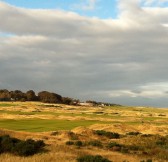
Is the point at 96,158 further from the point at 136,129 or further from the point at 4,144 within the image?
the point at 136,129

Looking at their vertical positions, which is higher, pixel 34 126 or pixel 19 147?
pixel 19 147

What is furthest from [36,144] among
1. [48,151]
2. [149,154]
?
[149,154]

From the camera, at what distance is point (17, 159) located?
2044 cm

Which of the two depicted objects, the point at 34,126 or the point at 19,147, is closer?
the point at 19,147

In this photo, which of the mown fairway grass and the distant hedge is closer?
the distant hedge

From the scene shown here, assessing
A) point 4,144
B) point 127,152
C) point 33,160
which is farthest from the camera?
point 127,152

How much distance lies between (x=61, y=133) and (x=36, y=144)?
59.8ft

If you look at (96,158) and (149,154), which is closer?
(96,158)

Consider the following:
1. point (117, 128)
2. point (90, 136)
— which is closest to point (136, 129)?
point (117, 128)

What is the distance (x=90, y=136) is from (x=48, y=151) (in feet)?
66.7

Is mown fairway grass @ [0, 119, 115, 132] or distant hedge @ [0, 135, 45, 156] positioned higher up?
distant hedge @ [0, 135, 45, 156]

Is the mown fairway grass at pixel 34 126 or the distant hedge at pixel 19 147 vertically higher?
the distant hedge at pixel 19 147

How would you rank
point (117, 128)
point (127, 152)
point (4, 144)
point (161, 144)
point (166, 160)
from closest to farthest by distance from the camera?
1. point (4, 144)
2. point (166, 160)
3. point (127, 152)
4. point (161, 144)
5. point (117, 128)

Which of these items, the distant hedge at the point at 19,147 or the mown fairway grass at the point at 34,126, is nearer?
the distant hedge at the point at 19,147
